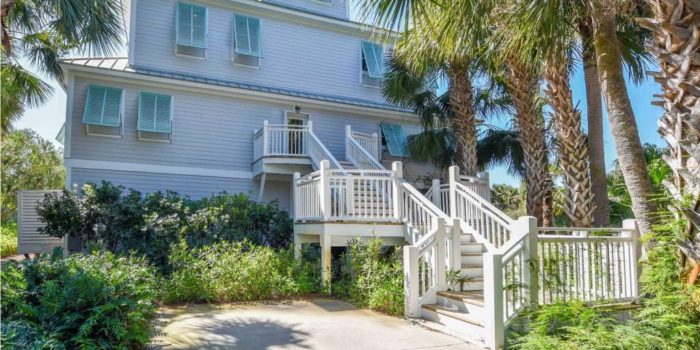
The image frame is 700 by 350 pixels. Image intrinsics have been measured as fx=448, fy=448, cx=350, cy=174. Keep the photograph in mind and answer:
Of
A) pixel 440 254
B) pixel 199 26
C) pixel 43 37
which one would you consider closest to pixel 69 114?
pixel 43 37

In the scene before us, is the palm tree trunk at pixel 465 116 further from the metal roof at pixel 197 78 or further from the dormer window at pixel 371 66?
the dormer window at pixel 371 66

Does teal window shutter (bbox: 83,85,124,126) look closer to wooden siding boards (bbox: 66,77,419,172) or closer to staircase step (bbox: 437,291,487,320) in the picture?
wooden siding boards (bbox: 66,77,419,172)

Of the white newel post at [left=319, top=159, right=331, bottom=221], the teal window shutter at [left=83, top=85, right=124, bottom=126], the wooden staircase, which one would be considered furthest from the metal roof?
the wooden staircase

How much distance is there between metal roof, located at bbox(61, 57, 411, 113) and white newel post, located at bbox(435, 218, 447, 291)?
898 centimetres

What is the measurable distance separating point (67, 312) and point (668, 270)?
6646 mm

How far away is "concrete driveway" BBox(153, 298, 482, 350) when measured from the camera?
221 inches

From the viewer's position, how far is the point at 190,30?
46.6ft

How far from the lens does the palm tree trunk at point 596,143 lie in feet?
29.3

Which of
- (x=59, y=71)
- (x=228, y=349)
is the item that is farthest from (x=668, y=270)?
(x=59, y=71)

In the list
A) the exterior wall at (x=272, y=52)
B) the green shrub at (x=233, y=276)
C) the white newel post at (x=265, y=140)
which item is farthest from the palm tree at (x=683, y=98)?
the exterior wall at (x=272, y=52)

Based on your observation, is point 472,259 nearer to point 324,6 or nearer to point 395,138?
point 395,138

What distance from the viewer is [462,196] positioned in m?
9.32

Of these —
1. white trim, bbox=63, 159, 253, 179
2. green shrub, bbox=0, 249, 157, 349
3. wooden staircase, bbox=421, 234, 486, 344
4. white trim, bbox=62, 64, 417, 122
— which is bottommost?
wooden staircase, bbox=421, 234, 486, 344

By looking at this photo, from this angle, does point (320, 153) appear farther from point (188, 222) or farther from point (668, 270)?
point (668, 270)
